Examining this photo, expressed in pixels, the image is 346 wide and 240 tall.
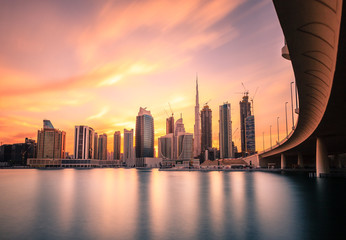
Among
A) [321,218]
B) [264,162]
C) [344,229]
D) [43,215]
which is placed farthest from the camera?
[264,162]

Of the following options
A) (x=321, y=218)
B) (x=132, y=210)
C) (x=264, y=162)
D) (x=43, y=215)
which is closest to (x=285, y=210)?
(x=321, y=218)

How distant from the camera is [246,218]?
89.8 feet

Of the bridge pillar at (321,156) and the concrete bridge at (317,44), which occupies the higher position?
the concrete bridge at (317,44)

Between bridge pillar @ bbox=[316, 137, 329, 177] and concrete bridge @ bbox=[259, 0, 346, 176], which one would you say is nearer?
concrete bridge @ bbox=[259, 0, 346, 176]

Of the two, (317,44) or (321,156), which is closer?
(317,44)

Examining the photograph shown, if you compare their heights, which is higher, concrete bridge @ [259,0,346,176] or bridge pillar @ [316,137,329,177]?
concrete bridge @ [259,0,346,176]

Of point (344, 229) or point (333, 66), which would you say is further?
point (344, 229)

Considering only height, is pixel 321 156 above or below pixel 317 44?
below

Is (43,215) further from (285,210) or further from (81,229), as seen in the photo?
(285,210)

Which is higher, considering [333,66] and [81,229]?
[333,66]

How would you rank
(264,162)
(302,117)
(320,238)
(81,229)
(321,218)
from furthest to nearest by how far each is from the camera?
(264,162), (302,117), (321,218), (81,229), (320,238)

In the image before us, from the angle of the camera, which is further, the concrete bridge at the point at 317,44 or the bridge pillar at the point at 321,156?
the bridge pillar at the point at 321,156

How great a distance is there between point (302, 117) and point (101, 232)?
37.2 meters

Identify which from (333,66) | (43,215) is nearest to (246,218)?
(333,66)
